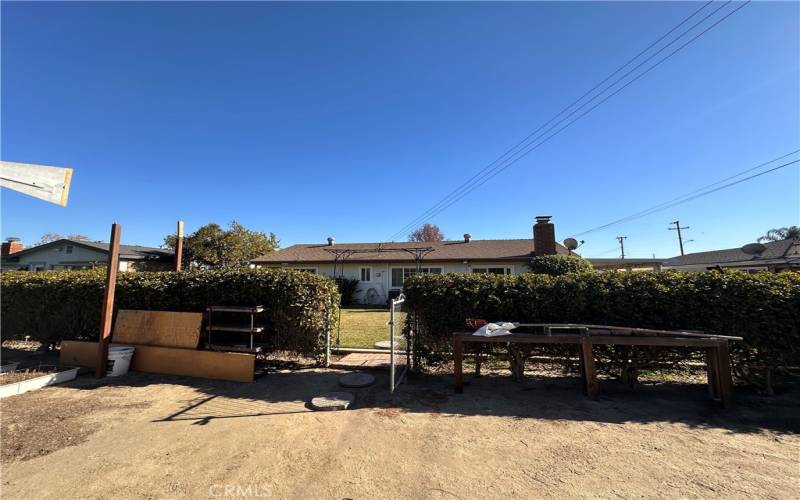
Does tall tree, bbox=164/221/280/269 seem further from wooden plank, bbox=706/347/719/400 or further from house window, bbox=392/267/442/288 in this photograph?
wooden plank, bbox=706/347/719/400

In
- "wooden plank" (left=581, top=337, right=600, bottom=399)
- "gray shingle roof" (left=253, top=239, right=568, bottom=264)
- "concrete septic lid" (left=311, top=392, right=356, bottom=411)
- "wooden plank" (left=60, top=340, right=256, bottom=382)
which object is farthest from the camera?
"gray shingle roof" (left=253, top=239, right=568, bottom=264)

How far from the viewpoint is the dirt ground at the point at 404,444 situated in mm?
2678

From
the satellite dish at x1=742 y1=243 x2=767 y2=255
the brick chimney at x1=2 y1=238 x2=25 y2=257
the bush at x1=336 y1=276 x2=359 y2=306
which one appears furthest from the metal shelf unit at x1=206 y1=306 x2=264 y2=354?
the brick chimney at x1=2 y1=238 x2=25 y2=257

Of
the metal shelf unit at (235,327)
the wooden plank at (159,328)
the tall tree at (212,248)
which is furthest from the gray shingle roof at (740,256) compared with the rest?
the tall tree at (212,248)

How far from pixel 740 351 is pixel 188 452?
7.06m

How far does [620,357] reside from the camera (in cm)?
498

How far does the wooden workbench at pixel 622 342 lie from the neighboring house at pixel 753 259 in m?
9.89

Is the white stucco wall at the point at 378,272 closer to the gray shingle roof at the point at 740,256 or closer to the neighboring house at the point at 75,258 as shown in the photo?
the neighboring house at the point at 75,258

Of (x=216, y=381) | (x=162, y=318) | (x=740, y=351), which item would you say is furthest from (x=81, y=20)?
(x=740, y=351)

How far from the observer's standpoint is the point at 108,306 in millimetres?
6023

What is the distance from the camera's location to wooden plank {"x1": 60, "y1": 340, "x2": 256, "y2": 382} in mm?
5637

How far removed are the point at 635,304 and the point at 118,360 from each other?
29.2ft

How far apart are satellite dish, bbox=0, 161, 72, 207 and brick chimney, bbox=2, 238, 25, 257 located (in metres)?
29.5

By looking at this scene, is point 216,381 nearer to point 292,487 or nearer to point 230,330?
point 230,330
